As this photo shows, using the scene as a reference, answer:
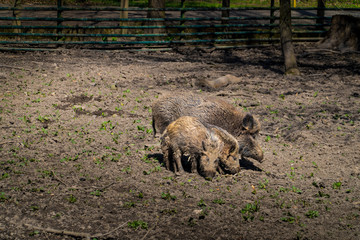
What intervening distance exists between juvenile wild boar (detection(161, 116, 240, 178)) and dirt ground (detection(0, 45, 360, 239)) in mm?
158

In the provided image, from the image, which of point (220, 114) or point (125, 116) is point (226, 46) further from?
point (220, 114)

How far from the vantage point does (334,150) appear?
645 centimetres

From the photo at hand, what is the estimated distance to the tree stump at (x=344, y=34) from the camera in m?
13.6

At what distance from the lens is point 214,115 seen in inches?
229

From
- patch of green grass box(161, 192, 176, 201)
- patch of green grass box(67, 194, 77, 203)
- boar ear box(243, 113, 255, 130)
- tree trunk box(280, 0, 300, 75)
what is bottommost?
patch of green grass box(161, 192, 176, 201)

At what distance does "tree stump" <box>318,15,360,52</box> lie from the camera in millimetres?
13594

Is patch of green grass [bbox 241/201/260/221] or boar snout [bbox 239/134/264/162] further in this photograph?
boar snout [bbox 239/134/264/162]

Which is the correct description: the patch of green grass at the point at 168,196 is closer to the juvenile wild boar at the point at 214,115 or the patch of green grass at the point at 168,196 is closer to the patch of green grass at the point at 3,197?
the juvenile wild boar at the point at 214,115

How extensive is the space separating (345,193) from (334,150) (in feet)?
4.61

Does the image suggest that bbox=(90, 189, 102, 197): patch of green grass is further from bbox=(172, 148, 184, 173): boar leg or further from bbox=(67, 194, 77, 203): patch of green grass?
bbox=(172, 148, 184, 173): boar leg

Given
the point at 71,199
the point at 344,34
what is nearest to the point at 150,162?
the point at 71,199

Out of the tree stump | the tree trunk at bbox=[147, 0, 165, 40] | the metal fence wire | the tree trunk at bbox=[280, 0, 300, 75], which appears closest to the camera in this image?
the tree trunk at bbox=[280, 0, 300, 75]

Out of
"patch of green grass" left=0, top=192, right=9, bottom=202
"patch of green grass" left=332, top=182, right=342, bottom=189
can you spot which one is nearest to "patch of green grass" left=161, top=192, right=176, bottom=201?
"patch of green grass" left=0, top=192, right=9, bottom=202

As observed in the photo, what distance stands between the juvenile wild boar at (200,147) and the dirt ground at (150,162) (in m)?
0.16
